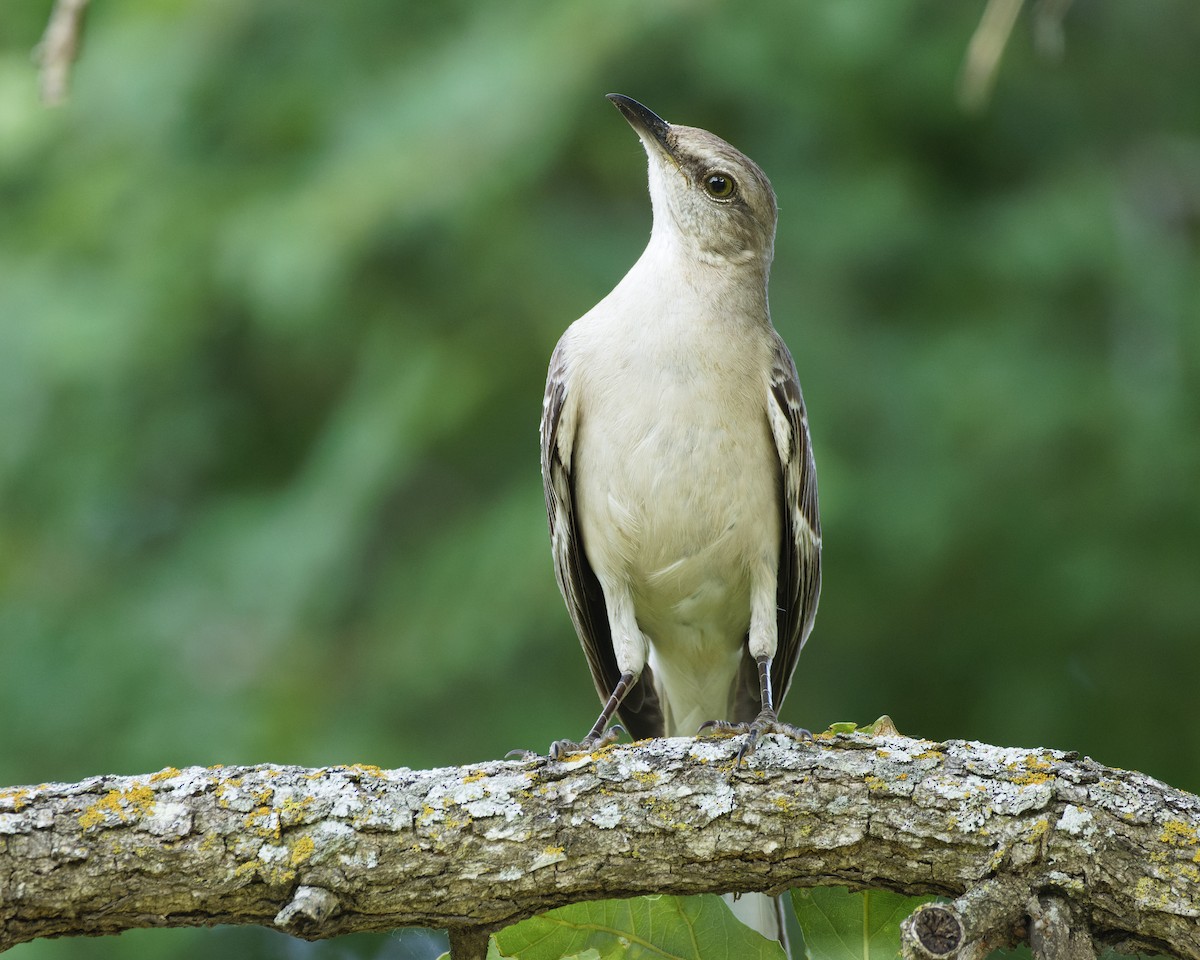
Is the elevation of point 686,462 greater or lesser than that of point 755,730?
greater

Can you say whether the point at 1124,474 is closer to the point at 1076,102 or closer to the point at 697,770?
the point at 1076,102

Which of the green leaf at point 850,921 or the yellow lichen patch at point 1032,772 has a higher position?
the yellow lichen patch at point 1032,772

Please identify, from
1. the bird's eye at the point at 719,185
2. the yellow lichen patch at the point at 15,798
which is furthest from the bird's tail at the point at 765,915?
the bird's eye at the point at 719,185

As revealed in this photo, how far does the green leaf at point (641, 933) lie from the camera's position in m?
3.22

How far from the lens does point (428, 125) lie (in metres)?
7.33

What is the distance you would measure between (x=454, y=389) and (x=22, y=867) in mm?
4448

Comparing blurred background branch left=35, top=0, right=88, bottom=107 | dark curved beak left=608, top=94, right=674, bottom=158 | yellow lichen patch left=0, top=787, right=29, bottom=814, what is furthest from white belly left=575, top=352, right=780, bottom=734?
blurred background branch left=35, top=0, right=88, bottom=107

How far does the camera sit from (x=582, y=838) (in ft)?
11.2

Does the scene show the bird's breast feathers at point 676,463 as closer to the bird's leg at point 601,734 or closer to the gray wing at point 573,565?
the gray wing at point 573,565

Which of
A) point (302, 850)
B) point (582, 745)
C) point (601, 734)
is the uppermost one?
point (601, 734)

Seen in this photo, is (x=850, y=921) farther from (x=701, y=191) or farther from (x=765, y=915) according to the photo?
(x=701, y=191)

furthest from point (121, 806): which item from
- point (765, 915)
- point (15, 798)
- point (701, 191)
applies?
point (701, 191)

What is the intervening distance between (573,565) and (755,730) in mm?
1428

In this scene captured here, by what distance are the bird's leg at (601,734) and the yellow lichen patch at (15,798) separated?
1322mm
